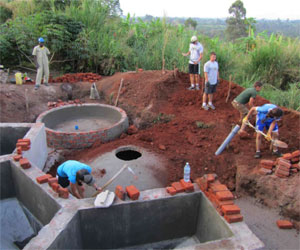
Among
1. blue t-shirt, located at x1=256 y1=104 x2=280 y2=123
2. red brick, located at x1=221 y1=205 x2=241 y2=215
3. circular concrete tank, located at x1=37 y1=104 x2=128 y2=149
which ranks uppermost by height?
Answer: blue t-shirt, located at x1=256 y1=104 x2=280 y2=123

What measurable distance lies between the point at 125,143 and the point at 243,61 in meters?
6.02

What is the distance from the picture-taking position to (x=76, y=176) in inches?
151

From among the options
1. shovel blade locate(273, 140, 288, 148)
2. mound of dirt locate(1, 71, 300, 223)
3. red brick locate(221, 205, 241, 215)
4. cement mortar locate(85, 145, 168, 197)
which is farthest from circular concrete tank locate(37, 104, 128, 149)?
red brick locate(221, 205, 241, 215)

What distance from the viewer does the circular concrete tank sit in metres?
6.20

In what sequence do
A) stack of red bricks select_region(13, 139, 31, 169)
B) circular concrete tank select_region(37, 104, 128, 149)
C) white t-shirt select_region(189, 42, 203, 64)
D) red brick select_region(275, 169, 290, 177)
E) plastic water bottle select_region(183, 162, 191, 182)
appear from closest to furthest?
plastic water bottle select_region(183, 162, 191, 182), stack of red bricks select_region(13, 139, 31, 169), red brick select_region(275, 169, 290, 177), circular concrete tank select_region(37, 104, 128, 149), white t-shirt select_region(189, 42, 203, 64)

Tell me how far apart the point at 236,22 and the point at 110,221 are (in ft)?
75.6

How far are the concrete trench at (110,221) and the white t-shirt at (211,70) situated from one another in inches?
153

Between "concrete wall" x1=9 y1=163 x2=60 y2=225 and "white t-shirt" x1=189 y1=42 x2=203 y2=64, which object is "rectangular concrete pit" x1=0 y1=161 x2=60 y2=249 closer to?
"concrete wall" x1=9 y1=163 x2=60 y2=225

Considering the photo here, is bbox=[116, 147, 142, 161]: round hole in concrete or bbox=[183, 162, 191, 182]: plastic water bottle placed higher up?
bbox=[183, 162, 191, 182]: plastic water bottle

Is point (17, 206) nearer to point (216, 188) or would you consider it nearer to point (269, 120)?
point (216, 188)

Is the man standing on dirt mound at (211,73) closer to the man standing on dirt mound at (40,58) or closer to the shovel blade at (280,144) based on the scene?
the shovel blade at (280,144)

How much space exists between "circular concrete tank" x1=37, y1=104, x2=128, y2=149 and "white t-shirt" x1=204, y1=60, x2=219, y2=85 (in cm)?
231

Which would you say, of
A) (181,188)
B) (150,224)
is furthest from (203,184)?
(150,224)

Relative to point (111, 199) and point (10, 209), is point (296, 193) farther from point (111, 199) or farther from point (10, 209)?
point (10, 209)
